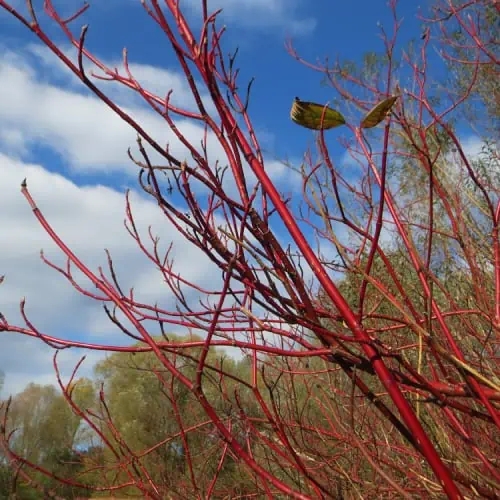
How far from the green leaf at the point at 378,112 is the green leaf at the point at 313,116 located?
3cm

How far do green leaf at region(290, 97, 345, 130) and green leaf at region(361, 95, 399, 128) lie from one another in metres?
0.03

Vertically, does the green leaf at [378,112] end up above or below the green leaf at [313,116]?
below

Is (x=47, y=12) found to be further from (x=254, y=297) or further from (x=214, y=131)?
(x=254, y=297)

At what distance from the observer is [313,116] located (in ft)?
2.21

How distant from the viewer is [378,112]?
660 mm

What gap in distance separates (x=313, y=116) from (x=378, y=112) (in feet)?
0.26

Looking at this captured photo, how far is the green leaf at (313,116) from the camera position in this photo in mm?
660

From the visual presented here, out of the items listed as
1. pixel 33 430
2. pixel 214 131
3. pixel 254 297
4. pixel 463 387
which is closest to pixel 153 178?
pixel 214 131

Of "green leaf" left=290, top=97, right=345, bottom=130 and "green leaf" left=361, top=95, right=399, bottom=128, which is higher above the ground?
"green leaf" left=290, top=97, right=345, bottom=130

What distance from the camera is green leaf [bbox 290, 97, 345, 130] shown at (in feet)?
2.17

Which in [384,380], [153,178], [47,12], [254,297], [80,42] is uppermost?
[47,12]

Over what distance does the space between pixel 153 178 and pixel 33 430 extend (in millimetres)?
24901

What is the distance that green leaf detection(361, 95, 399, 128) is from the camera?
0.64m

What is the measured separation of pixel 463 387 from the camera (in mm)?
705
